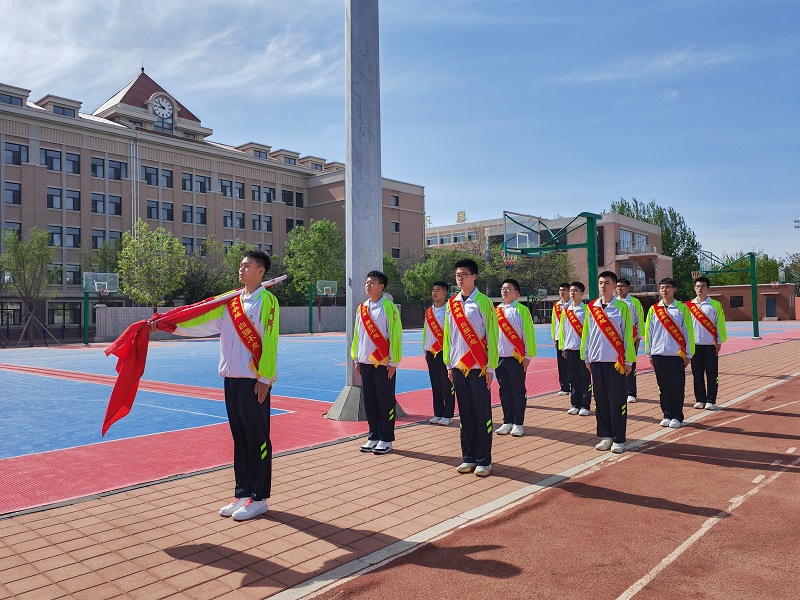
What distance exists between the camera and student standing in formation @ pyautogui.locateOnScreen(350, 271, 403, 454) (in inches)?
282

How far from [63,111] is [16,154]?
16.7ft

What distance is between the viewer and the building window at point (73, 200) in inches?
1809

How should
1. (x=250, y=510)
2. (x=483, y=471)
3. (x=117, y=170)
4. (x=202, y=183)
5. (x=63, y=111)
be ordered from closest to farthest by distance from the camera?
1. (x=250, y=510)
2. (x=483, y=471)
3. (x=63, y=111)
4. (x=117, y=170)
5. (x=202, y=183)

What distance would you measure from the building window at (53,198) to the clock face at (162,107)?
473 inches

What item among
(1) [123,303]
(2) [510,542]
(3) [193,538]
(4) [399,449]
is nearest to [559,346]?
(4) [399,449]

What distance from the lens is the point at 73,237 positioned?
46281 millimetres

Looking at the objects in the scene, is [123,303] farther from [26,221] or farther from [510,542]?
[510,542]

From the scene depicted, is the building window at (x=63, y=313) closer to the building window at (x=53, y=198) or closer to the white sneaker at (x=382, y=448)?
the building window at (x=53, y=198)

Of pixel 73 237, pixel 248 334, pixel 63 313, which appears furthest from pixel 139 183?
pixel 248 334

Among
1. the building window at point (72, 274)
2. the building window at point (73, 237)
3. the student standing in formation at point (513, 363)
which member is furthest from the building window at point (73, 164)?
the student standing in formation at point (513, 363)

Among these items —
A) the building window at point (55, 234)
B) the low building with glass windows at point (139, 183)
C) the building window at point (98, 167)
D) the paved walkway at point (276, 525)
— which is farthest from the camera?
the building window at point (98, 167)

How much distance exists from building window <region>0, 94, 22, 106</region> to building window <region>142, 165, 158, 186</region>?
9358mm

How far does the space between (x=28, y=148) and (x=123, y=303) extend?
12.2m

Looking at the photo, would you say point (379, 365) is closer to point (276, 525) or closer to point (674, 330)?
point (276, 525)
